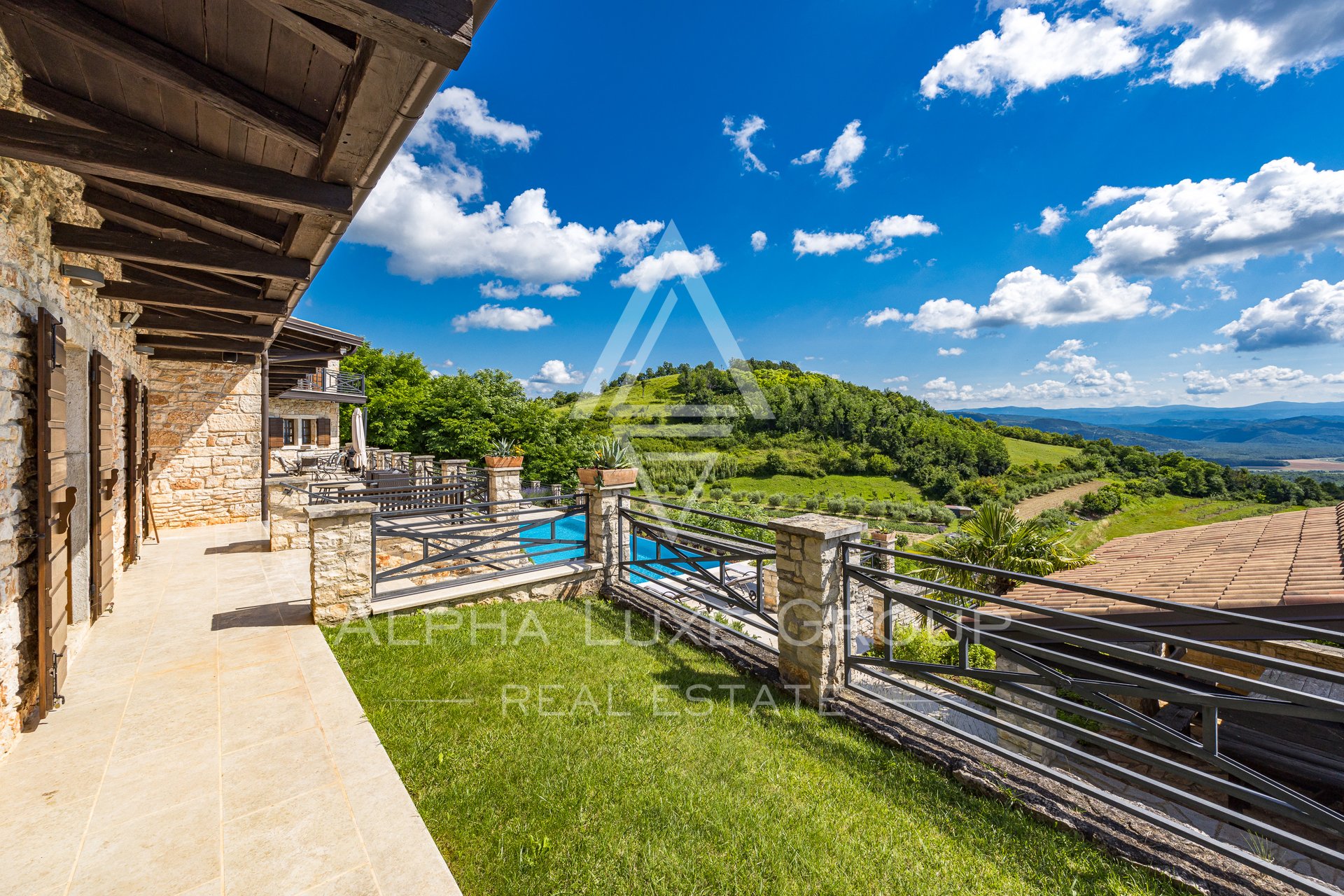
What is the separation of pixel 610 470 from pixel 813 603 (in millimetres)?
3199

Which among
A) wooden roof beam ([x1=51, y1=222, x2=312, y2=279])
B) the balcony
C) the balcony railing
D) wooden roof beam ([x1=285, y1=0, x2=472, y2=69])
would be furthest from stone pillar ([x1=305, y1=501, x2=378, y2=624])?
the balcony railing

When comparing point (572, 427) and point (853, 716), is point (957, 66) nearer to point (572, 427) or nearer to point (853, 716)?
point (853, 716)

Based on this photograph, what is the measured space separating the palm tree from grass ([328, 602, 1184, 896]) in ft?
21.9

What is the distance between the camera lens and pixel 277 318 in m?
5.17

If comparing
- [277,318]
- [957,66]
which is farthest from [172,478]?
[957,66]

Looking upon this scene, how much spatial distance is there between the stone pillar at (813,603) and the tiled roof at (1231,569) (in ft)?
5.51

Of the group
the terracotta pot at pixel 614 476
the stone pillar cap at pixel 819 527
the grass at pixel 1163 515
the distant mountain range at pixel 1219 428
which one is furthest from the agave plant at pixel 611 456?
the distant mountain range at pixel 1219 428

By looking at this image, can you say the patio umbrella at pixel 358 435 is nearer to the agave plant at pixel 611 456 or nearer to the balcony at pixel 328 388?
the balcony at pixel 328 388

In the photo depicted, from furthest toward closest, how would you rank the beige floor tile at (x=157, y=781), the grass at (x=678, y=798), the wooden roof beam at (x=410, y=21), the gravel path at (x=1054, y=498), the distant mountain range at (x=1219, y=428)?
1. the distant mountain range at (x=1219, y=428)
2. the gravel path at (x=1054, y=498)
3. the beige floor tile at (x=157, y=781)
4. the grass at (x=678, y=798)
5. the wooden roof beam at (x=410, y=21)

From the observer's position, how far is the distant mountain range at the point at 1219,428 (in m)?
62.6

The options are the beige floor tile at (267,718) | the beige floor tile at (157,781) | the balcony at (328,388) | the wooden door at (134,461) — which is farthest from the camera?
the balcony at (328,388)

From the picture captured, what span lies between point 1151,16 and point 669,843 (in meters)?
18.1

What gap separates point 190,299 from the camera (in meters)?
4.48

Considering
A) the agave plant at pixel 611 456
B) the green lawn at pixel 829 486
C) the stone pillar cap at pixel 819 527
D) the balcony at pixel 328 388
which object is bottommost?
the green lawn at pixel 829 486
